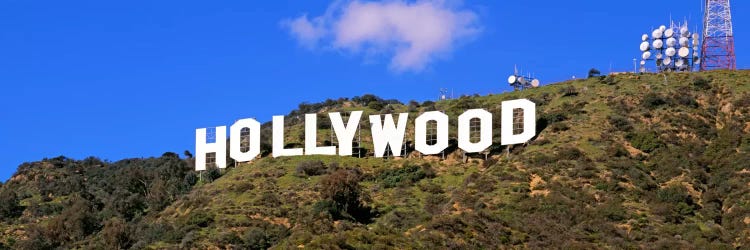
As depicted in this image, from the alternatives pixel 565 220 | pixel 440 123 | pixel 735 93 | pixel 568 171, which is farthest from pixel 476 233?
pixel 735 93

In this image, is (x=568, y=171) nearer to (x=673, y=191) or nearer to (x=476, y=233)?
(x=673, y=191)

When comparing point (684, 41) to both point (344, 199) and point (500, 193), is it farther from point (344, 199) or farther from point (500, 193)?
point (344, 199)

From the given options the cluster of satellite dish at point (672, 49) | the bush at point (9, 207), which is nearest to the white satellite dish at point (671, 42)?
the cluster of satellite dish at point (672, 49)

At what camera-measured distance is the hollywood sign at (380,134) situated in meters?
91.0

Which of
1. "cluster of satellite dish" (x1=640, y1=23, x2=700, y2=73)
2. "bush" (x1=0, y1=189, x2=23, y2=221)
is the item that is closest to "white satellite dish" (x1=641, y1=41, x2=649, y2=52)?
"cluster of satellite dish" (x1=640, y1=23, x2=700, y2=73)

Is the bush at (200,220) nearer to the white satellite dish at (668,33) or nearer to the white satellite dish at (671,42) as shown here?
the white satellite dish at (668,33)

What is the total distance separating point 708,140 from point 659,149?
4.57m

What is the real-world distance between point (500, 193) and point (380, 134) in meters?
16.0

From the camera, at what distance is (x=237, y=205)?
290 feet

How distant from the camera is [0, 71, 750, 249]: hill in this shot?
74.8 m

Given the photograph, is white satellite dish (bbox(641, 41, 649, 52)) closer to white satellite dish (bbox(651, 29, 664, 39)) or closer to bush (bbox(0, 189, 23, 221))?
white satellite dish (bbox(651, 29, 664, 39))

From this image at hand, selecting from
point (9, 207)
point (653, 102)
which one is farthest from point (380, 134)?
point (9, 207)

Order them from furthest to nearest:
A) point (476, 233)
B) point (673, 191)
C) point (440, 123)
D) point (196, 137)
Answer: point (196, 137)
point (440, 123)
point (673, 191)
point (476, 233)

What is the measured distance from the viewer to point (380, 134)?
95750 mm
